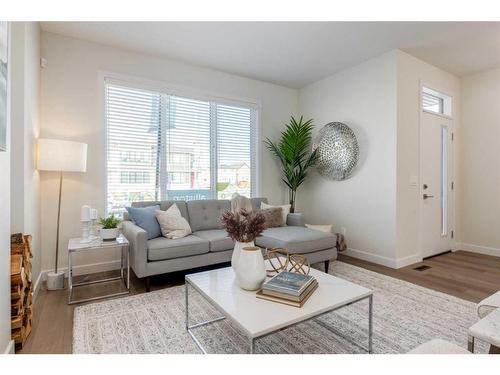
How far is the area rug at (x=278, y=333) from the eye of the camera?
176 cm

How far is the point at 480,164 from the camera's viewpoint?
413cm

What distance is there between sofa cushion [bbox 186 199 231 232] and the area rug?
961 mm

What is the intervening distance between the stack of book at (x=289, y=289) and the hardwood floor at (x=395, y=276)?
130cm

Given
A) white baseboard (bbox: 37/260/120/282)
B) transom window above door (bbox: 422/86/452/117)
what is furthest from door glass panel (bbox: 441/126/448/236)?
white baseboard (bbox: 37/260/120/282)

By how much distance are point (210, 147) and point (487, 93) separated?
13.3 ft

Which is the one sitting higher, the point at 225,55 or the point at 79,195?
the point at 225,55

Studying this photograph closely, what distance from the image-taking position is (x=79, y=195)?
3.12m

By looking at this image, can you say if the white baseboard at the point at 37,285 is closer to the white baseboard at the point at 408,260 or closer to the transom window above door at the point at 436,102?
the white baseboard at the point at 408,260

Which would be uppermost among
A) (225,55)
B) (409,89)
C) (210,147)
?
(225,55)

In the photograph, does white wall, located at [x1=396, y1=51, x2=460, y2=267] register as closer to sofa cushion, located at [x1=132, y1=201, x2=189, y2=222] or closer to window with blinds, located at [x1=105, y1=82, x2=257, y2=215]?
window with blinds, located at [x1=105, y1=82, x2=257, y2=215]

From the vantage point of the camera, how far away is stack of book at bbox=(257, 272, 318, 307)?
1501 millimetres
